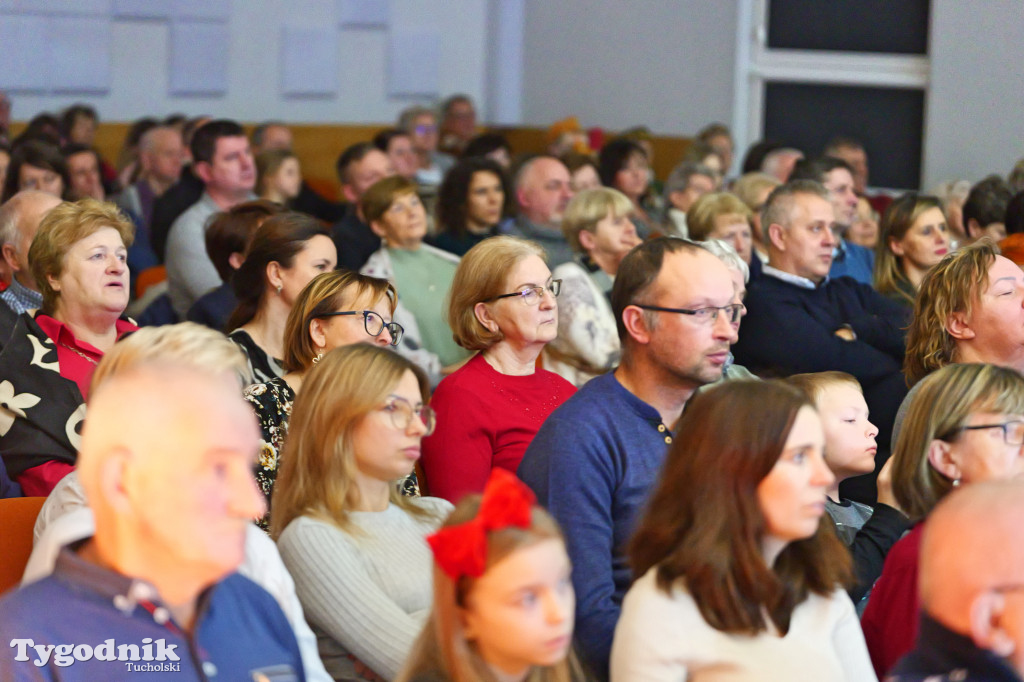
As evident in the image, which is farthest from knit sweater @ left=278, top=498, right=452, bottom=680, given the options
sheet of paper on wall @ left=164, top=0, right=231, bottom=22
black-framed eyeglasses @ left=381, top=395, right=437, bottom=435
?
sheet of paper on wall @ left=164, top=0, right=231, bottom=22

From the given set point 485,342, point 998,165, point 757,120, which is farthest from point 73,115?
point 998,165

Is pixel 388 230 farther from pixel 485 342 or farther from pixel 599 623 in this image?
pixel 599 623

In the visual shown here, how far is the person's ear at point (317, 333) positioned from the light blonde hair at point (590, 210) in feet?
6.39

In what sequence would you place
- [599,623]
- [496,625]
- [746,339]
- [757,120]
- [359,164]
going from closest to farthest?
[496,625]
[599,623]
[746,339]
[359,164]
[757,120]

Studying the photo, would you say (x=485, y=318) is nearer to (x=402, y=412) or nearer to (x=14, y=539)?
(x=402, y=412)

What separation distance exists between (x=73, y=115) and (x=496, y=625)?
650 centimetres

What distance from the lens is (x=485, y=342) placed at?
10.3ft

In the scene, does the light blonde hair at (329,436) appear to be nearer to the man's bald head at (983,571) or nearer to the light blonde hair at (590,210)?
the man's bald head at (983,571)

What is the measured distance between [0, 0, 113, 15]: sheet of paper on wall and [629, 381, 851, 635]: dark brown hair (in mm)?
6686

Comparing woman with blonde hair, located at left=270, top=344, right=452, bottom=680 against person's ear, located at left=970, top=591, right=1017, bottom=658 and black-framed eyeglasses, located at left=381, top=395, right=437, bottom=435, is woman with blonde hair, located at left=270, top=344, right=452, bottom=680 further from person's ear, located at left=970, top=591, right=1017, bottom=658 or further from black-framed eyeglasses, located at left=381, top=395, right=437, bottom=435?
person's ear, located at left=970, top=591, right=1017, bottom=658

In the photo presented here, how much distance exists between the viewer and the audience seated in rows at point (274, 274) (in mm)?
3330

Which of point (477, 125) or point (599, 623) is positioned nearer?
point (599, 623)

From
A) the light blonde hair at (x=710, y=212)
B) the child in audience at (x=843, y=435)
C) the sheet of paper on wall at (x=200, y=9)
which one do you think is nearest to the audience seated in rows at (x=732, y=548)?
the child in audience at (x=843, y=435)

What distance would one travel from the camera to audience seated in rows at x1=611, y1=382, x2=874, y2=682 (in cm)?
176
